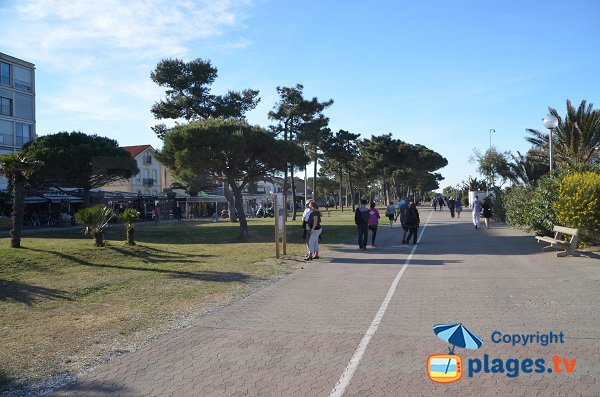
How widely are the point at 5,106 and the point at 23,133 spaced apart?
122 inches

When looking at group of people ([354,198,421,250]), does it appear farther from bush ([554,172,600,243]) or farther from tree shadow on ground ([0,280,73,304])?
tree shadow on ground ([0,280,73,304])

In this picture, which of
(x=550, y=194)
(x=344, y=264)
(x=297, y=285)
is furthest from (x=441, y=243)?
(x=297, y=285)

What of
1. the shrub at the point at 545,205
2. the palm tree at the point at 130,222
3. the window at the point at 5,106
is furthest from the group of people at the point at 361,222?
the window at the point at 5,106

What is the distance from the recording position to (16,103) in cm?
4797

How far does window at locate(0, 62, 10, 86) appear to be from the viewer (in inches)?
1812

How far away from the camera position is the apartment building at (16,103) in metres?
46.3

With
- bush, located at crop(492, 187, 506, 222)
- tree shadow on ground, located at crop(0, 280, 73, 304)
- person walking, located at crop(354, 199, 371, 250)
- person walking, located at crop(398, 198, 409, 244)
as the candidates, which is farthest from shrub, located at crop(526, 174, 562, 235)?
tree shadow on ground, located at crop(0, 280, 73, 304)

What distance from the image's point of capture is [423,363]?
198 inches

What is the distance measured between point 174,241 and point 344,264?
10.9 m

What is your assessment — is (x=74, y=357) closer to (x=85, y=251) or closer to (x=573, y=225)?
(x=85, y=251)

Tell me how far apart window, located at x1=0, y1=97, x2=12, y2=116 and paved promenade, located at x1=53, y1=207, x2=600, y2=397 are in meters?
45.7

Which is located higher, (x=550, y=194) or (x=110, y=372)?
(x=550, y=194)

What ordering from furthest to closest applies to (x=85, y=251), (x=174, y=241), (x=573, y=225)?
1. (x=174, y=241)
2. (x=85, y=251)
3. (x=573, y=225)

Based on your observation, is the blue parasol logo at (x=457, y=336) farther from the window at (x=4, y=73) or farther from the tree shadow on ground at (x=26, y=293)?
the window at (x=4, y=73)
